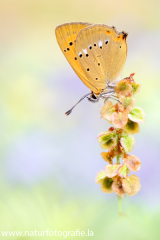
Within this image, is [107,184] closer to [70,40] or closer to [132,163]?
[132,163]

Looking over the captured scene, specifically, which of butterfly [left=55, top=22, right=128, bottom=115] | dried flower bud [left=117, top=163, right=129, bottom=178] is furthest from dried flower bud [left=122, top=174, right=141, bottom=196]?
butterfly [left=55, top=22, right=128, bottom=115]

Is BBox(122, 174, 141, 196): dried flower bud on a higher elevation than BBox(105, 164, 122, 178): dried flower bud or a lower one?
lower

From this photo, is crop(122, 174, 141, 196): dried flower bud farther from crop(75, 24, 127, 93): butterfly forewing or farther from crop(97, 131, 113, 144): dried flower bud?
crop(75, 24, 127, 93): butterfly forewing

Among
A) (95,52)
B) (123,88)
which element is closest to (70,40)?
(95,52)

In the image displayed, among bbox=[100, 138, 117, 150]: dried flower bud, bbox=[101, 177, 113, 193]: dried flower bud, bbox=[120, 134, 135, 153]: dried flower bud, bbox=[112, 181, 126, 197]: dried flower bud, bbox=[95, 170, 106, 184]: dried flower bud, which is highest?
bbox=[100, 138, 117, 150]: dried flower bud

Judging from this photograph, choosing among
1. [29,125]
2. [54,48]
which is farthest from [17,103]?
[54,48]

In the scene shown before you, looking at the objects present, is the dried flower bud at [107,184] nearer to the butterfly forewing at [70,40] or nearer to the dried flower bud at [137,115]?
the dried flower bud at [137,115]

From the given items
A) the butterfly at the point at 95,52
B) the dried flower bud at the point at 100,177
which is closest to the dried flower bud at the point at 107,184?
the dried flower bud at the point at 100,177
